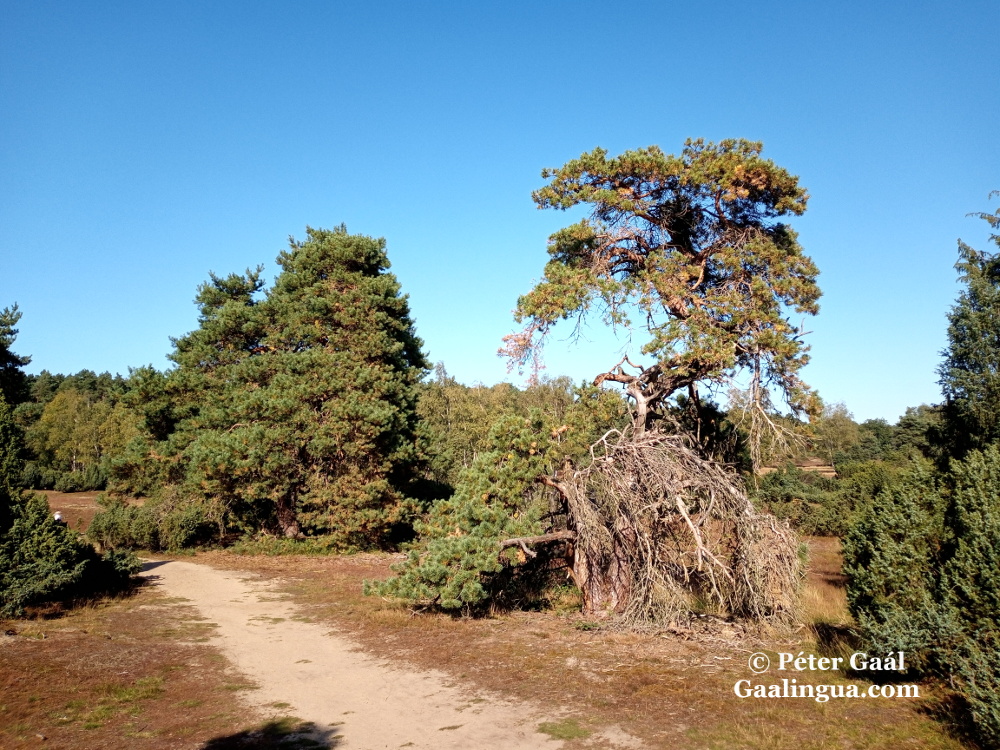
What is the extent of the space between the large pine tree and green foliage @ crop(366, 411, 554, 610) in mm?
9220

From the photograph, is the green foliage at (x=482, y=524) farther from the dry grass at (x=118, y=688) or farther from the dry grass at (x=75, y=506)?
the dry grass at (x=75, y=506)

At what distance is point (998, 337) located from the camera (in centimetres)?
1176

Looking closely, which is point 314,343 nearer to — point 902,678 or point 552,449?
point 552,449

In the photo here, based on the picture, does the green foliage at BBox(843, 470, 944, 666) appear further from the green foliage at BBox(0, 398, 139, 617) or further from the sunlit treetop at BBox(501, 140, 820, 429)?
the green foliage at BBox(0, 398, 139, 617)

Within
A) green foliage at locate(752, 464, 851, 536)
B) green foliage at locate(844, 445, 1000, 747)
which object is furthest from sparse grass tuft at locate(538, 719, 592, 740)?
green foliage at locate(752, 464, 851, 536)

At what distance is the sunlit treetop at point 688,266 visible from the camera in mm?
10766

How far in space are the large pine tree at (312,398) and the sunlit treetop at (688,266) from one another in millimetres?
9786

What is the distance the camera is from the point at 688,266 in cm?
1152

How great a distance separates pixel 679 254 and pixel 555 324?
8.98ft

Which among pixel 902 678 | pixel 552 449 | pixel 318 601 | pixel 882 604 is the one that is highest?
pixel 552 449

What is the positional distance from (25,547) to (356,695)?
8.01 metres

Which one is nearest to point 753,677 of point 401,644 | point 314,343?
point 401,644

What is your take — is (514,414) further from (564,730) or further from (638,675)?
(564,730)

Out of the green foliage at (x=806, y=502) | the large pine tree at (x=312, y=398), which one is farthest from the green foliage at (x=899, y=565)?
the large pine tree at (x=312, y=398)
